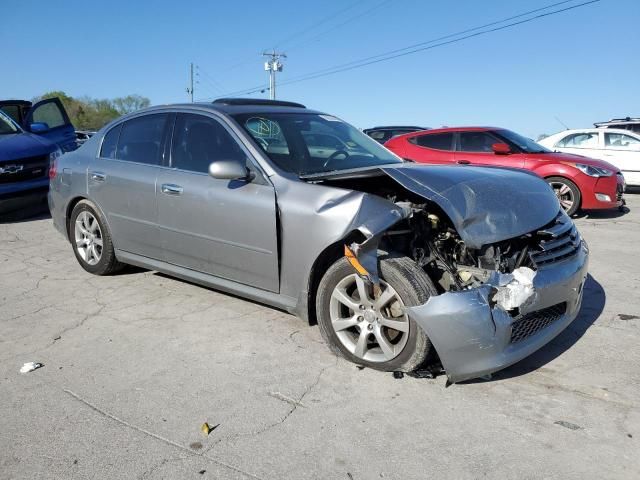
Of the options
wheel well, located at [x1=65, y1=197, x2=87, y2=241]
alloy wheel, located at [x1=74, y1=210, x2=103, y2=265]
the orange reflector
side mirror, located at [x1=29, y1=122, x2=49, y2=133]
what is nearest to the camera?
the orange reflector

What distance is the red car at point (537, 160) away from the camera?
8.53 meters

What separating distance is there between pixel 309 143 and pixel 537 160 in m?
5.83

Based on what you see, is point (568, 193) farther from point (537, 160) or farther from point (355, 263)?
point (355, 263)

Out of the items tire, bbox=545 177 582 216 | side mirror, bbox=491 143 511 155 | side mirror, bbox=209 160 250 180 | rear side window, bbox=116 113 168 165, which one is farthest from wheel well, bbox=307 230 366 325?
tire, bbox=545 177 582 216

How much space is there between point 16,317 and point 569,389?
13.3 ft

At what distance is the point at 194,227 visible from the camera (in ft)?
13.4

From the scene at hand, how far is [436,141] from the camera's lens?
980cm

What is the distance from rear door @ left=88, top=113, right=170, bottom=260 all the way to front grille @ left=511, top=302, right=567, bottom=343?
9.54 feet

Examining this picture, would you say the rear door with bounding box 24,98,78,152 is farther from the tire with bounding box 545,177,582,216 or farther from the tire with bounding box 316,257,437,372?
the tire with bounding box 545,177,582,216

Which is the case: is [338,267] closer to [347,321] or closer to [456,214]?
[347,321]

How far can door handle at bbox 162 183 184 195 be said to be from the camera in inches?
165

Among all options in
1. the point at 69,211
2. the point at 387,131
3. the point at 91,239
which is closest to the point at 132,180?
the point at 91,239

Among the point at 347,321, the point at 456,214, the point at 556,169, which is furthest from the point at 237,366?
the point at 556,169

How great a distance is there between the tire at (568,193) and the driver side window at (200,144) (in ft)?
20.9
